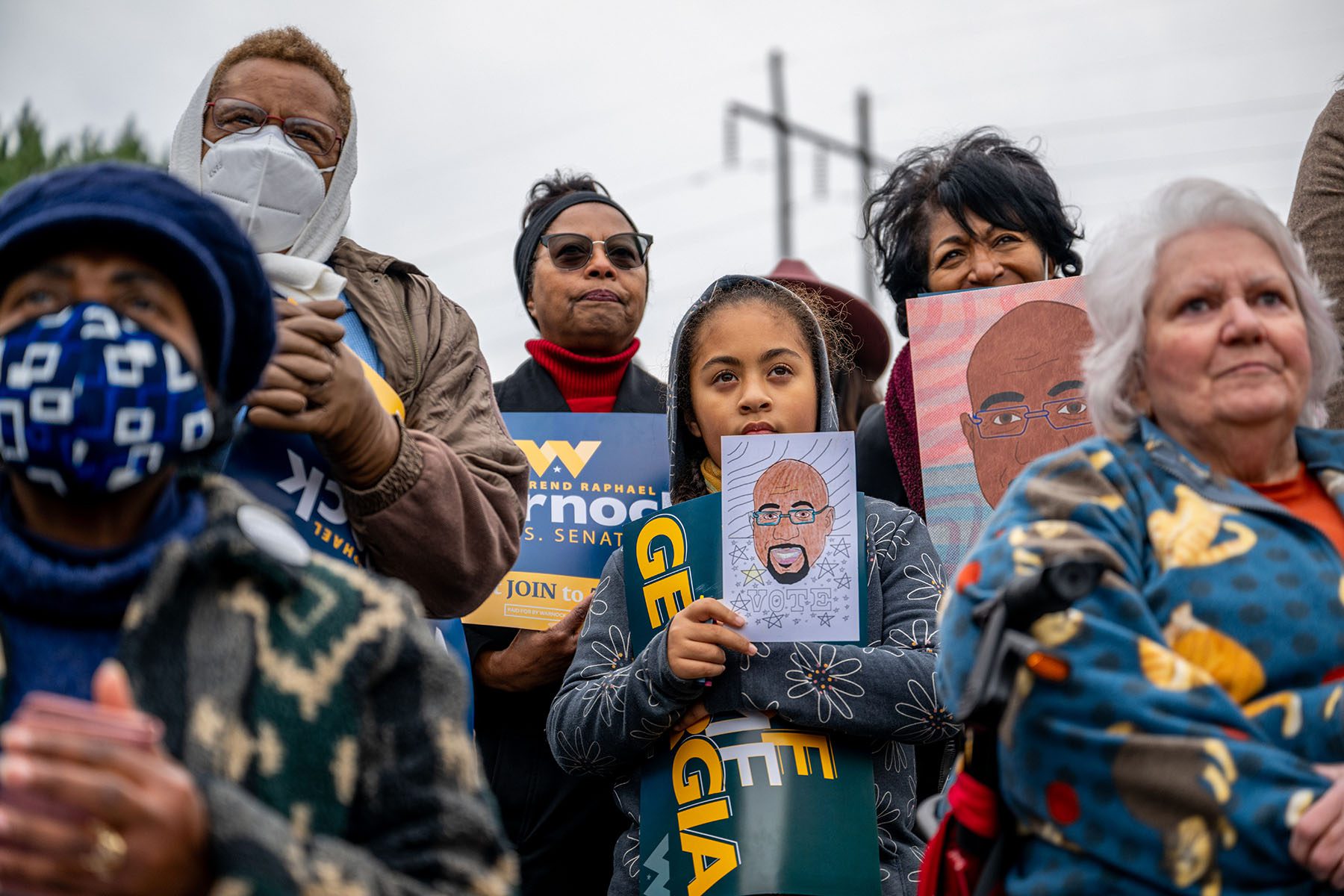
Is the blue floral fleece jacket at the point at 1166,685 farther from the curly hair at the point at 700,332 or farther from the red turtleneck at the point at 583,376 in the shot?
the red turtleneck at the point at 583,376

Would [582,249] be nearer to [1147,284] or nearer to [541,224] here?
[541,224]

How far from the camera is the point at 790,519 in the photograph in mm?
3240

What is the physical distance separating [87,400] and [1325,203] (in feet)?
11.0

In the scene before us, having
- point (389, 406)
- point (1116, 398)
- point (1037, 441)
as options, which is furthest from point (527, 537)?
point (1116, 398)

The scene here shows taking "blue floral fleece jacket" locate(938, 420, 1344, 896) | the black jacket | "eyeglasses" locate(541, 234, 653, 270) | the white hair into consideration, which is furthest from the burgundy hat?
"blue floral fleece jacket" locate(938, 420, 1344, 896)

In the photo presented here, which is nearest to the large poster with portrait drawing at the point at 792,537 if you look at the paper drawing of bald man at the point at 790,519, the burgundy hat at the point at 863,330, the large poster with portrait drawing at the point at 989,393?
the paper drawing of bald man at the point at 790,519

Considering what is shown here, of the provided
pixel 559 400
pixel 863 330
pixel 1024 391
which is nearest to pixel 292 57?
pixel 559 400

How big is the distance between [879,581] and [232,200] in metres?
1.75

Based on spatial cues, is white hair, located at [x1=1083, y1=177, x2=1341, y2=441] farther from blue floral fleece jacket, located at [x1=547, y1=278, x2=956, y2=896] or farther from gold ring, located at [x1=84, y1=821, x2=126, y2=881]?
gold ring, located at [x1=84, y1=821, x2=126, y2=881]

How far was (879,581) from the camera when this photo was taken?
3.46 meters

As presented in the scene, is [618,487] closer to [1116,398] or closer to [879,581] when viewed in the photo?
[879,581]

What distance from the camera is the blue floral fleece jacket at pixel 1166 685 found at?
2.10 m

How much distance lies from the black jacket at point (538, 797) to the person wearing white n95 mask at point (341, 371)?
0.86 m

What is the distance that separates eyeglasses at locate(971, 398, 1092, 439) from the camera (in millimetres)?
3512
